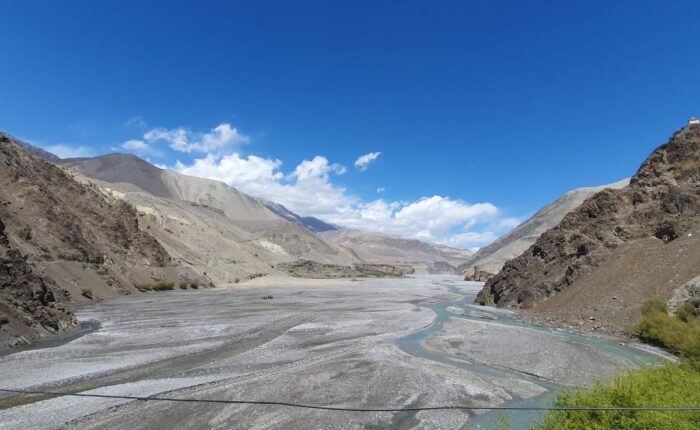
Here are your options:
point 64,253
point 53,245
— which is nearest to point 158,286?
point 64,253

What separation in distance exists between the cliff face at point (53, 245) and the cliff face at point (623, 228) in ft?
114

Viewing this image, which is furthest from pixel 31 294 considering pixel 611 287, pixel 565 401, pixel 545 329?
pixel 611 287

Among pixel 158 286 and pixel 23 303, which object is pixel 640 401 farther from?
pixel 158 286

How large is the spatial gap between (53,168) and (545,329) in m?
69.2

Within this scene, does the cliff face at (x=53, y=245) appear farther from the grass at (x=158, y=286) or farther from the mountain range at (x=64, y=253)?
the grass at (x=158, y=286)

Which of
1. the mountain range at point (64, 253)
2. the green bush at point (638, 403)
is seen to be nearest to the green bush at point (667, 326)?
the green bush at point (638, 403)

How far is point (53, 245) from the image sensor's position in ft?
166

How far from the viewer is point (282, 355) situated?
1992 cm

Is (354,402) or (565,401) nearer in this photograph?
(565,401)

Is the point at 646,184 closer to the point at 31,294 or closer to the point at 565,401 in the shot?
the point at 565,401

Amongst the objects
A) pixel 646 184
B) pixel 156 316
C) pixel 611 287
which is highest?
pixel 646 184

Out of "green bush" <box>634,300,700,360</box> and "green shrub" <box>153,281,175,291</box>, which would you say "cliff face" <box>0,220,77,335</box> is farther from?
"green shrub" <box>153,281,175,291</box>

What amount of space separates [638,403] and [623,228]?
3665 cm

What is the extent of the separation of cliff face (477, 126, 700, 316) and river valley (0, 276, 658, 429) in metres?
12.8
